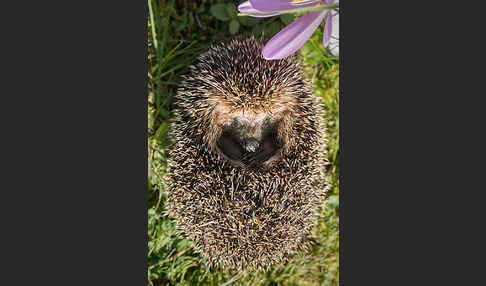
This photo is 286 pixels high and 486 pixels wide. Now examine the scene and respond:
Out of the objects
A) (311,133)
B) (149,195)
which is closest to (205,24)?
(311,133)

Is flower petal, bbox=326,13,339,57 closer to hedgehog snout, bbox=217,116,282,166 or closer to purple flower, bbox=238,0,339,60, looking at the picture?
purple flower, bbox=238,0,339,60

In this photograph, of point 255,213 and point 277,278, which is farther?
point 277,278

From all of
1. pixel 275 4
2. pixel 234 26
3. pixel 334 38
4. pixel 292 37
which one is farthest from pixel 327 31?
pixel 234 26

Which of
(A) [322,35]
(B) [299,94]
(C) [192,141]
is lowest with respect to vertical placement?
(C) [192,141]

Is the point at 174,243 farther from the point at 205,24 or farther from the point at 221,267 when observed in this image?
the point at 205,24

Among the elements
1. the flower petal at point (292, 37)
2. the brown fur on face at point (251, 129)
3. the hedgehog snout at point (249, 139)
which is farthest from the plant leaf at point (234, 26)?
the hedgehog snout at point (249, 139)

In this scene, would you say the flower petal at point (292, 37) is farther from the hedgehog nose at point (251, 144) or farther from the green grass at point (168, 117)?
the hedgehog nose at point (251, 144)
